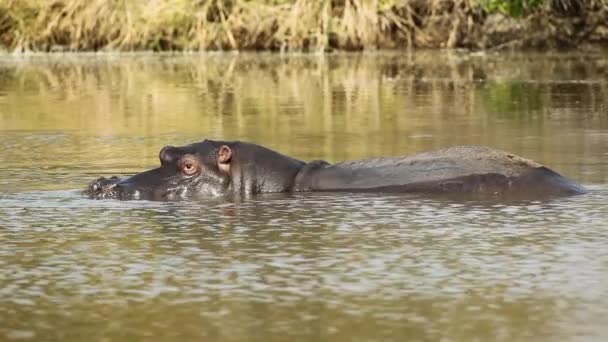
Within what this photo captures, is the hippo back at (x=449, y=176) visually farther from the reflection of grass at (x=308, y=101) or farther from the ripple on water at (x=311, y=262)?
the reflection of grass at (x=308, y=101)

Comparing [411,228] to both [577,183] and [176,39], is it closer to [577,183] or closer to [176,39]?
[577,183]

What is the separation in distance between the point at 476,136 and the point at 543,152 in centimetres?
159

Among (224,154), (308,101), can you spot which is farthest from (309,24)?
(224,154)

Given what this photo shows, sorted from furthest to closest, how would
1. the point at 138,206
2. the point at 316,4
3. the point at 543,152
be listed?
1. the point at 316,4
2. the point at 543,152
3. the point at 138,206

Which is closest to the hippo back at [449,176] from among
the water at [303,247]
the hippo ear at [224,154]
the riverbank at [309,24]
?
the water at [303,247]

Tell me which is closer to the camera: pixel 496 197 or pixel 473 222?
pixel 473 222

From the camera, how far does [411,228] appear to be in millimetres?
7582

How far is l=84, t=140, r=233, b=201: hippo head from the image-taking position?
870 centimetres

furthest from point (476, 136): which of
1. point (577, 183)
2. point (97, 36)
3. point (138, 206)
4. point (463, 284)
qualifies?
point (97, 36)

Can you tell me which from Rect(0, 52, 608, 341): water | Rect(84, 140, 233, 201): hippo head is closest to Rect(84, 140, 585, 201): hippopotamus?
Rect(84, 140, 233, 201): hippo head

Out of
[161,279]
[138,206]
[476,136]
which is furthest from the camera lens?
[476,136]

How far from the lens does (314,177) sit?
8914 millimetres

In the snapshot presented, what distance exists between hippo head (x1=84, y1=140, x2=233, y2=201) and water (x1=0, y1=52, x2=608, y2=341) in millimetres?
168

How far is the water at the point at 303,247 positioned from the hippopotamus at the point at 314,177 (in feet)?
0.51
